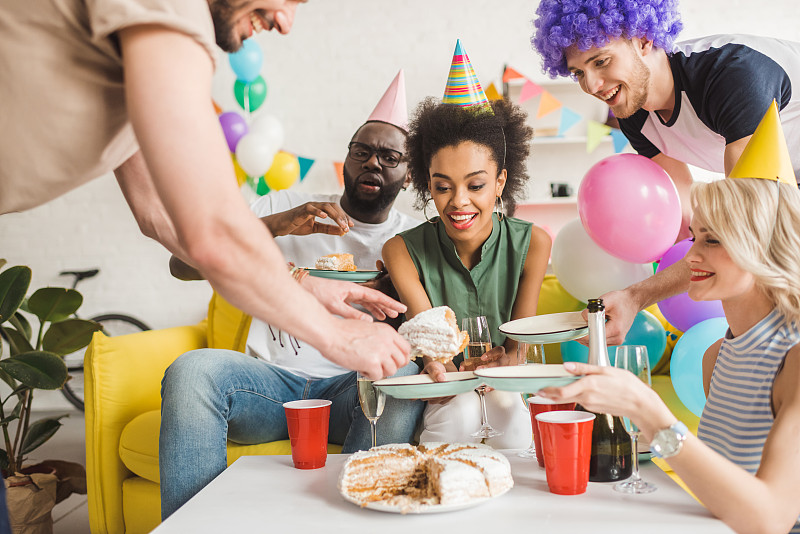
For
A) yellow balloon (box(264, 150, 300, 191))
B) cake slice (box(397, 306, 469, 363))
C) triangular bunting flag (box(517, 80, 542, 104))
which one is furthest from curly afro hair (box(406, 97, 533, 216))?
triangular bunting flag (box(517, 80, 542, 104))

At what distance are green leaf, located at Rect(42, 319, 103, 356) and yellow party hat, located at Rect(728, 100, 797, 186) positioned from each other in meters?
2.47

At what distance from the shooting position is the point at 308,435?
1438 millimetres

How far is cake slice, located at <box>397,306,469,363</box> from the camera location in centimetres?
146

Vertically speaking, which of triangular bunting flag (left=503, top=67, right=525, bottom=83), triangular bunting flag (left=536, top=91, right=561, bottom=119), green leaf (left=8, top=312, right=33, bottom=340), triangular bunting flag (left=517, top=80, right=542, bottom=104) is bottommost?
green leaf (left=8, top=312, right=33, bottom=340)

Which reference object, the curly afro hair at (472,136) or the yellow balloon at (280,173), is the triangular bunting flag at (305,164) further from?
the curly afro hair at (472,136)

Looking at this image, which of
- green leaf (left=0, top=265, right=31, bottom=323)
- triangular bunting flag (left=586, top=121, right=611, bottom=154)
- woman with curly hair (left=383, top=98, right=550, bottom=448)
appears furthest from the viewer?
triangular bunting flag (left=586, top=121, right=611, bottom=154)

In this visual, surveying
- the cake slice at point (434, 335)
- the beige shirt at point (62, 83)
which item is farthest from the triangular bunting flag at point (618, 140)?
the beige shirt at point (62, 83)

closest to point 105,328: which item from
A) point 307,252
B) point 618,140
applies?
point 307,252

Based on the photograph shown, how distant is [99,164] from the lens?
100cm

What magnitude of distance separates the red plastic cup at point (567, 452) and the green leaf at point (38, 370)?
1.91 metres

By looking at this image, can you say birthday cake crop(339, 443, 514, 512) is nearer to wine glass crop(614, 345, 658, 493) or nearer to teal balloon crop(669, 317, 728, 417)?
wine glass crop(614, 345, 658, 493)

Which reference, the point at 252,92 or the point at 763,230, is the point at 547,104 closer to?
the point at 252,92

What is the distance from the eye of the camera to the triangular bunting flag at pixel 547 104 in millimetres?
4992

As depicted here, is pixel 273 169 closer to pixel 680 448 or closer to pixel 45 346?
pixel 45 346
